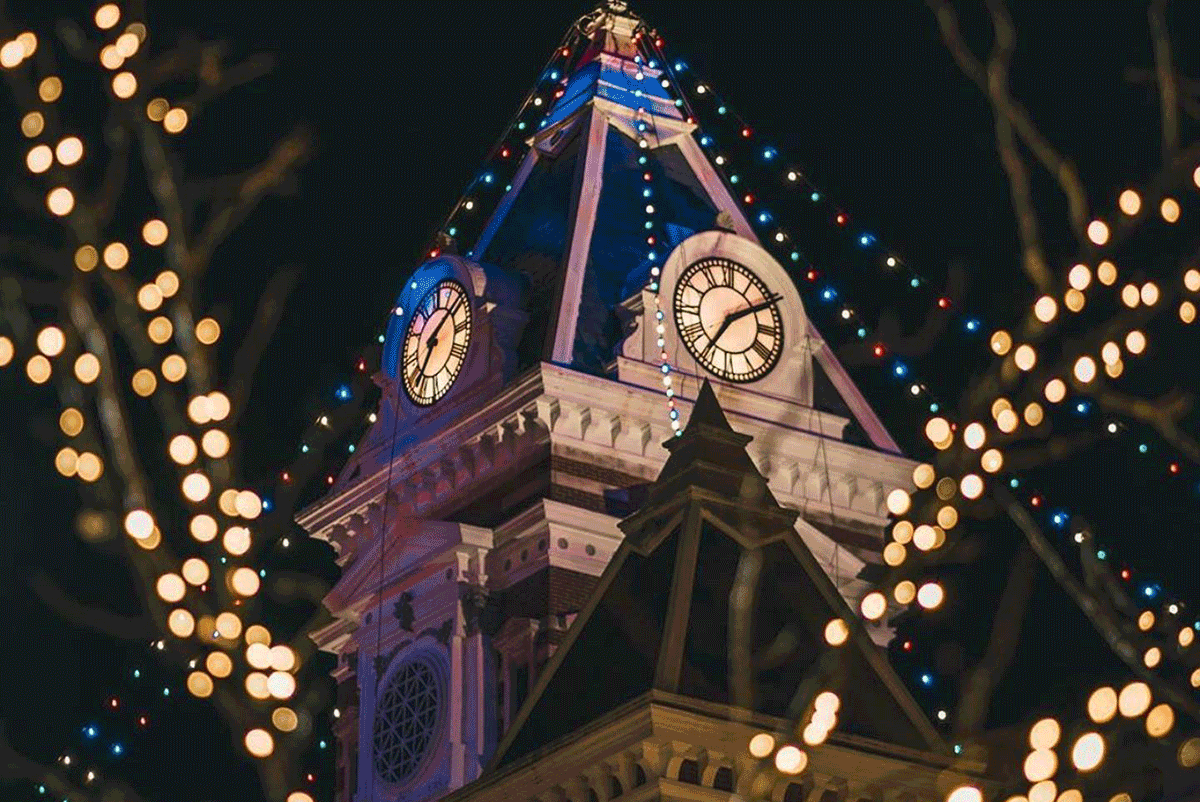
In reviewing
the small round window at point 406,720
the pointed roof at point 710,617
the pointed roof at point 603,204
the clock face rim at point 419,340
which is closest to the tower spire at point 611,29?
the pointed roof at point 603,204

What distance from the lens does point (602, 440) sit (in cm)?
2841

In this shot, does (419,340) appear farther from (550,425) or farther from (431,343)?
(550,425)

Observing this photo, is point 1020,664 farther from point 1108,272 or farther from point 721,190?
point 1108,272

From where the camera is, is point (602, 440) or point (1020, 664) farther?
point (1020, 664)

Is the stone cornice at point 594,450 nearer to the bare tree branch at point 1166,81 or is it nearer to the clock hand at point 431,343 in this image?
the clock hand at point 431,343

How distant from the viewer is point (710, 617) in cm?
2264

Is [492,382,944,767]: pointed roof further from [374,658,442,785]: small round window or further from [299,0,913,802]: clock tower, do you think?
[374,658,442,785]: small round window

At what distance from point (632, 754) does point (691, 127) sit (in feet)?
42.0

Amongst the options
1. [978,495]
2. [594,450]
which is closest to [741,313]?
[594,450]

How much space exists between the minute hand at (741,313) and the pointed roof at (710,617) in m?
5.27

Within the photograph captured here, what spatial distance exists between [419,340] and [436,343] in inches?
15.8

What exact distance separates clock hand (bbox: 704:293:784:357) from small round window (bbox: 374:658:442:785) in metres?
5.00

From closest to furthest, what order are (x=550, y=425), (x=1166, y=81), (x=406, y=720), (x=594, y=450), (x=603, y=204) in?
(x=1166, y=81) → (x=550, y=425) → (x=594, y=450) → (x=406, y=720) → (x=603, y=204)

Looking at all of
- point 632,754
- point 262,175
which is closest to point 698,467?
point 632,754
